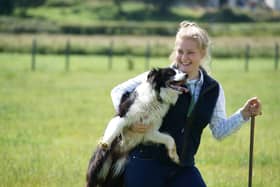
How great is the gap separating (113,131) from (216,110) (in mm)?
1097

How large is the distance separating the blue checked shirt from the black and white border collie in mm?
89

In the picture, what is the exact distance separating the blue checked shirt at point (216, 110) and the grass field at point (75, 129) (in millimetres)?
2974

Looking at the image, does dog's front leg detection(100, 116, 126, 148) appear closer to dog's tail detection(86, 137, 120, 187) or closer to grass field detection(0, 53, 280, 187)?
dog's tail detection(86, 137, 120, 187)

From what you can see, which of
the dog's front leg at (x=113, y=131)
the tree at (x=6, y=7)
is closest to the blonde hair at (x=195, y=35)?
the dog's front leg at (x=113, y=131)

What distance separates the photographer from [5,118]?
17078 mm

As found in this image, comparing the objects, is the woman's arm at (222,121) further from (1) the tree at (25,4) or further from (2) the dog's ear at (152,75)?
(1) the tree at (25,4)

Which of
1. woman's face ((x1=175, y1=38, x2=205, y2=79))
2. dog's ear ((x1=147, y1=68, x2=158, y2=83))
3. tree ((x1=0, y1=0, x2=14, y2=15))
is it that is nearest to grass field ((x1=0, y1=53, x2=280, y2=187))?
dog's ear ((x1=147, y1=68, x2=158, y2=83))

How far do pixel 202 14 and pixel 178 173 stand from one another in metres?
93.8

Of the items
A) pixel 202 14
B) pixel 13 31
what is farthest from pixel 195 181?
pixel 202 14

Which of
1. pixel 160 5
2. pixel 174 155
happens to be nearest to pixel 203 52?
pixel 174 155

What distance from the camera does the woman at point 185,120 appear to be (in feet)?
24.0

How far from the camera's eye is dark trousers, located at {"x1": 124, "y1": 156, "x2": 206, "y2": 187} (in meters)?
7.29

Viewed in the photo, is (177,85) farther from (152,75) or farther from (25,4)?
(25,4)

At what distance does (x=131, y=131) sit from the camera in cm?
751
